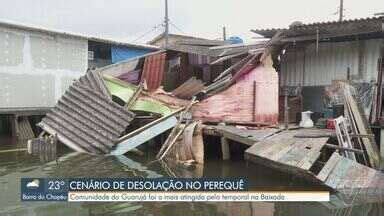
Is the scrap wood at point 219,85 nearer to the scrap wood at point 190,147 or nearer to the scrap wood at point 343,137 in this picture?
the scrap wood at point 190,147

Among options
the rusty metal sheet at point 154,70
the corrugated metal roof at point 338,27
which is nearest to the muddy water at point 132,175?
the rusty metal sheet at point 154,70

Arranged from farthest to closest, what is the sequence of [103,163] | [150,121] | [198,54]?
1. [198,54]
2. [150,121]
3. [103,163]

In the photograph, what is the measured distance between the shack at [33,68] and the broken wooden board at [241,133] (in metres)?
7.94

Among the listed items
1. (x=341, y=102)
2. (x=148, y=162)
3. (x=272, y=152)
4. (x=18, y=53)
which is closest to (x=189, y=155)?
(x=148, y=162)

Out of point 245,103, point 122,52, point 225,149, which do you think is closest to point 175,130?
point 225,149

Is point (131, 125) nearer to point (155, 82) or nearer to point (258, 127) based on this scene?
point (155, 82)

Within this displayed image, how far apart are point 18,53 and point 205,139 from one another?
784 centimetres

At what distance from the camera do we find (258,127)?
12000 mm

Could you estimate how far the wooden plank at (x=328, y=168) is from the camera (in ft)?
24.4

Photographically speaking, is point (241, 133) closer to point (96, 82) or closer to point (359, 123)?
point (359, 123)

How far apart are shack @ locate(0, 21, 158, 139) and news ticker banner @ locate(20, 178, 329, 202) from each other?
28.2ft

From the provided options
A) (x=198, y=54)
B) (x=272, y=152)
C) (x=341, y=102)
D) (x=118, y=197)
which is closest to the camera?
(x=118, y=197)

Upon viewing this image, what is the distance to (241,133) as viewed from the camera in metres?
10.8

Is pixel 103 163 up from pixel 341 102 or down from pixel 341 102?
down
